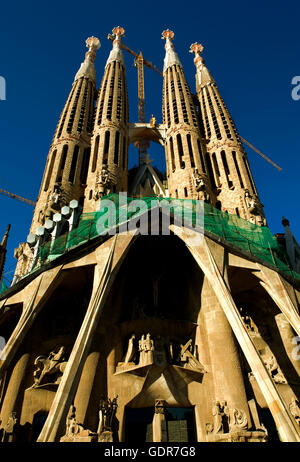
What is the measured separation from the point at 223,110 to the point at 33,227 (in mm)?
15216

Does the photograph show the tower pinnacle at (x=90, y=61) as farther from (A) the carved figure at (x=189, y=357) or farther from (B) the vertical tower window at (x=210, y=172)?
(A) the carved figure at (x=189, y=357)

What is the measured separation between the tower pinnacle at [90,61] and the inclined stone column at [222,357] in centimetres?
2027

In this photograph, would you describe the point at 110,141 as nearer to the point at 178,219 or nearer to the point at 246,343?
the point at 178,219

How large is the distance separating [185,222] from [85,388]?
6705 millimetres

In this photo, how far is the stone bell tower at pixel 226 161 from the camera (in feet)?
56.8

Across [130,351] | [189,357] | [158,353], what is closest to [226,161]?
[189,357]

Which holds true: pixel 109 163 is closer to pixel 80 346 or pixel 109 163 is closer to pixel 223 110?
pixel 223 110

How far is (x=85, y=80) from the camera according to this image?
2525cm

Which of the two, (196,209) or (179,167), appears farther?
(179,167)

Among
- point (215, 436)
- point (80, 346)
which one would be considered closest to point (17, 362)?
point (80, 346)

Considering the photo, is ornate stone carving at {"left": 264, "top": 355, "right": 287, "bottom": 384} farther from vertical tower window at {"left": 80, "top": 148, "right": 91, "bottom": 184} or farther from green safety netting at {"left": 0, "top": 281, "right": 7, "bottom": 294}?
vertical tower window at {"left": 80, "top": 148, "right": 91, "bottom": 184}

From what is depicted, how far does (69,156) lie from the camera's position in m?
19.0

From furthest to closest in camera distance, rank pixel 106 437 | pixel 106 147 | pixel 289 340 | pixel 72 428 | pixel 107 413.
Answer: pixel 106 147, pixel 289 340, pixel 107 413, pixel 106 437, pixel 72 428

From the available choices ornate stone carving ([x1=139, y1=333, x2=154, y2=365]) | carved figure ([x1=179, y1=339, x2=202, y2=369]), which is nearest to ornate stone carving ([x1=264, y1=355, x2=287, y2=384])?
carved figure ([x1=179, y1=339, x2=202, y2=369])
